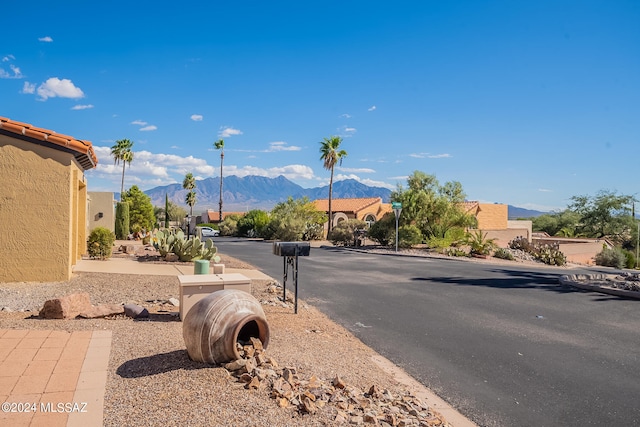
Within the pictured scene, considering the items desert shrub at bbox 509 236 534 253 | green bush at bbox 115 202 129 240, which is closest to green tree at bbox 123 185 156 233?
green bush at bbox 115 202 129 240

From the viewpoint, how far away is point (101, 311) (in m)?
8.05

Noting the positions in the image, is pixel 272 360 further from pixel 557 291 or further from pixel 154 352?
pixel 557 291

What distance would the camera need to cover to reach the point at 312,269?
1812 centimetres

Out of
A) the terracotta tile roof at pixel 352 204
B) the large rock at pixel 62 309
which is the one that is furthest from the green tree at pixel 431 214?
the large rock at pixel 62 309

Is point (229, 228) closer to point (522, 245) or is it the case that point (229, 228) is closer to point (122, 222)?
point (122, 222)

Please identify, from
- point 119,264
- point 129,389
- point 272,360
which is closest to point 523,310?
point 272,360

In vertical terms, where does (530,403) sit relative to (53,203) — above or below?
below

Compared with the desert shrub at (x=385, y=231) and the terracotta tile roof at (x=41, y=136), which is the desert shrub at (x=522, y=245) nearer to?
the desert shrub at (x=385, y=231)

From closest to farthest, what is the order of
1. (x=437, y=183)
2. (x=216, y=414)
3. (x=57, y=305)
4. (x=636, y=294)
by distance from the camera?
(x=216, y=414) → (x=57, y=305) → (x=636, y=294) → (x=437, y=183)

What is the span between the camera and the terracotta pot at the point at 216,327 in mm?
5191

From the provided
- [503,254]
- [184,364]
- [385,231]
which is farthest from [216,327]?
[385,231]

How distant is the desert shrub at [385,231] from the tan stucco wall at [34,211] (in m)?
22.9

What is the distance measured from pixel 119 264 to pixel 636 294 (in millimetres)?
14941

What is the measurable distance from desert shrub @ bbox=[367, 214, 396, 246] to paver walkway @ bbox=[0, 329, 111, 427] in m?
26.0
